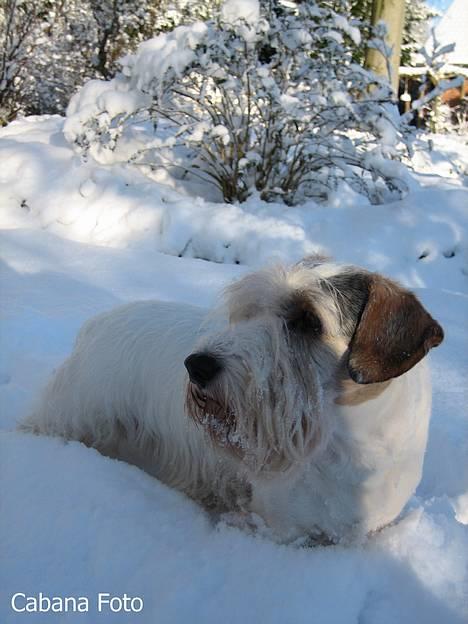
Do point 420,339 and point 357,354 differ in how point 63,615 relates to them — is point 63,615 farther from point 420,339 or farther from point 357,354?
point 420,339

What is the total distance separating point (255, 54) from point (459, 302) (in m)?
3.73

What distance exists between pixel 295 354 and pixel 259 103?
561 centimetres

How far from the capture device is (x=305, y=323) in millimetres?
1922

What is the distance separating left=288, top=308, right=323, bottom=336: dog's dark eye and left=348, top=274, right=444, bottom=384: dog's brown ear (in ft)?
0.41

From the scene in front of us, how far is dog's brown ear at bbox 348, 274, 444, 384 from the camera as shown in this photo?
5.80 ft

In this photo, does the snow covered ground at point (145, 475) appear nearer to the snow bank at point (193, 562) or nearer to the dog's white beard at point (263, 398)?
the snow bank at point (193, 562)

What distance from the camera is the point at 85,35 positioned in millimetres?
13758

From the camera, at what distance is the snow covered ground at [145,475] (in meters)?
1.62

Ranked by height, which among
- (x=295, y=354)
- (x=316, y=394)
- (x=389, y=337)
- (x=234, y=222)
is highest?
(x=389, y=337)

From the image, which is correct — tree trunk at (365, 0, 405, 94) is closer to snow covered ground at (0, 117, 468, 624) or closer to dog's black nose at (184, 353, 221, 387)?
snow covered ground at (0, 117, 468, 624)

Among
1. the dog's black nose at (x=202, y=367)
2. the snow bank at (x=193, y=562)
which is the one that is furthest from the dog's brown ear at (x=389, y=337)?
the snow bank at (x=193, y=562)

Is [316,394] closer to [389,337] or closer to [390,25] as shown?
[389,337]

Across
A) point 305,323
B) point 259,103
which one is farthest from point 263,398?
point 259,103

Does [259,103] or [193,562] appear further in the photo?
[259,103]
